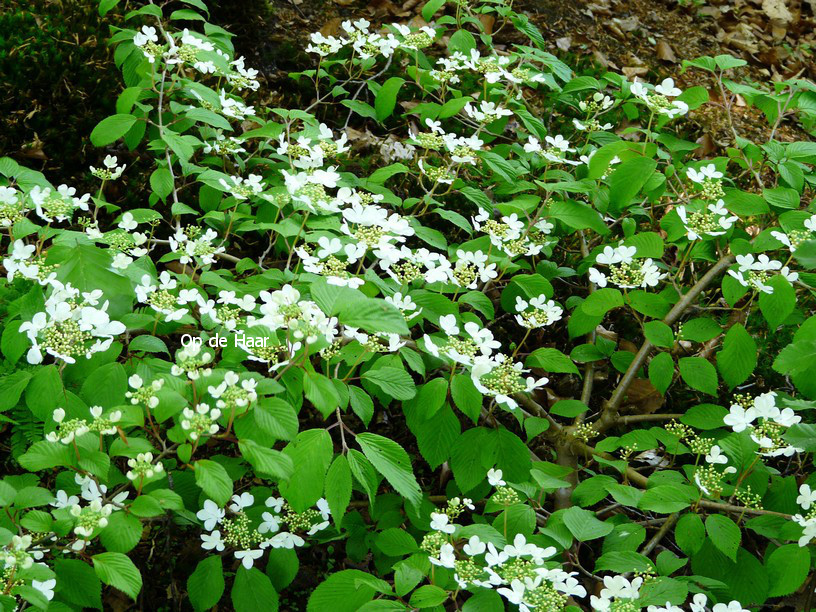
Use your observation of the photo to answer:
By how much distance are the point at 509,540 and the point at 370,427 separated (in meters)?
0.84

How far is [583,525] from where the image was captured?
6.12 ft

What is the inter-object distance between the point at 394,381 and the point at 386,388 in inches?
1.3

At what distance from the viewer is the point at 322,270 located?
195 cm

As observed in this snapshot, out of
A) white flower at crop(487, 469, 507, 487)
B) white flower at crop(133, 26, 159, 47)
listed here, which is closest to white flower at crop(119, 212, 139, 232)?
white flower at crop(133, 26, 159, 47)

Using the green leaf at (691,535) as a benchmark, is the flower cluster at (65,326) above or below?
above

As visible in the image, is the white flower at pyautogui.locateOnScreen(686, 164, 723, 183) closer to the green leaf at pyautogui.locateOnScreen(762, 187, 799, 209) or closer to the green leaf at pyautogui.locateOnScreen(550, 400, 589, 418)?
the green leaf at pyautogui.locateOnScreen(762, 187, 799, 209)

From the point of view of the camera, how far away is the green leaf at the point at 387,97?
9.86ft

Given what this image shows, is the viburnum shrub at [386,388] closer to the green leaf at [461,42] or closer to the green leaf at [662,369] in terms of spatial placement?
the green leaf at [662,369]

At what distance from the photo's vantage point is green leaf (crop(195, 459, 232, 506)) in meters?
1.42

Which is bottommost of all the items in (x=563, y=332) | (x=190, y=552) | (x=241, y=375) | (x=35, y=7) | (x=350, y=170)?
(x=190, y=552)

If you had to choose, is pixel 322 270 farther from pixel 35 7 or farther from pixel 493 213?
pixel 35 7

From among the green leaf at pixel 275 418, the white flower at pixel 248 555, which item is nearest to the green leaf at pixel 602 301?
the green leaf at pixel 275 418

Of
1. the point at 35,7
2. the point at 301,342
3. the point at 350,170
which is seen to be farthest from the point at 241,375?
the point at 35,7

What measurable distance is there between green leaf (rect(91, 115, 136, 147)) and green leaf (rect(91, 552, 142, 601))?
1.56 meters
